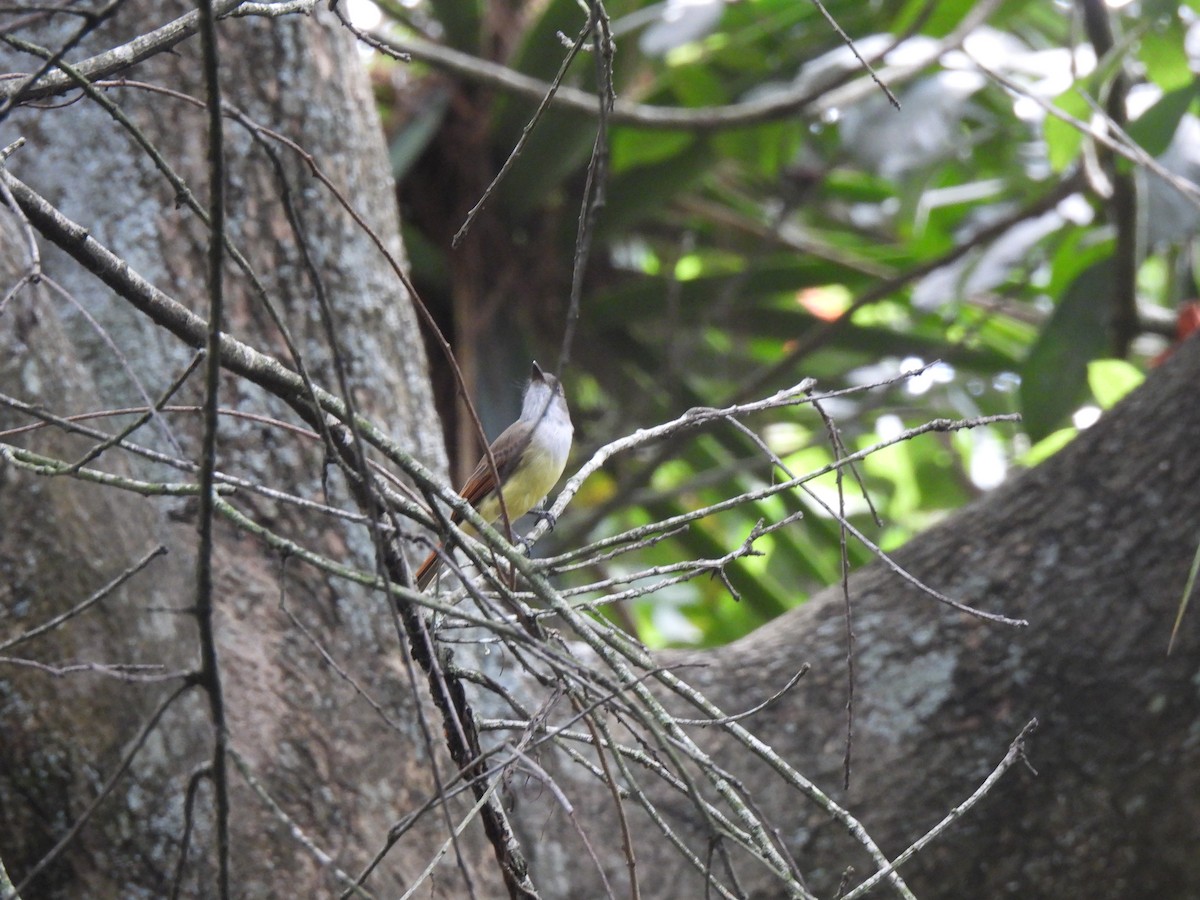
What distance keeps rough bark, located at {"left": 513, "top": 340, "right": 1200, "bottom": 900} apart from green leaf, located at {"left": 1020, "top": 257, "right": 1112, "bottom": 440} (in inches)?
59.4

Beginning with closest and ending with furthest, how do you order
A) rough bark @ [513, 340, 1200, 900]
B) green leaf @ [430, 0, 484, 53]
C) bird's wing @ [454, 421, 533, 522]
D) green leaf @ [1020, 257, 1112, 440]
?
1. rough bark @ [513, 340, 1200, 900]
2. bird's wing @ [454, 421, 533, 522]
3. green leaf @ [1020, 257, 1112, 440]
4. green leaf @ [430, 0, 484, 53]

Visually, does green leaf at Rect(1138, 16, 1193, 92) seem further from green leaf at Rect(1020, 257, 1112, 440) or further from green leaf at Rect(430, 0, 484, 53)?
green leaf at Rect(430, 0, 484, 53)

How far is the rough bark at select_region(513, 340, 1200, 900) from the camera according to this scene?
2232 millimetres

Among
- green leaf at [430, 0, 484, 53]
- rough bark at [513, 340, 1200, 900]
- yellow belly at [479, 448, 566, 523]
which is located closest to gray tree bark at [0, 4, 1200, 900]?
rough bark at [513, 340, 1200, 900]

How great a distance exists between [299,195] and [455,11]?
2320 millimetres

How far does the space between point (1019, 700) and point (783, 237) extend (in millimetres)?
3077

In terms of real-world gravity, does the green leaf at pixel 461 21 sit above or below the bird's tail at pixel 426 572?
above

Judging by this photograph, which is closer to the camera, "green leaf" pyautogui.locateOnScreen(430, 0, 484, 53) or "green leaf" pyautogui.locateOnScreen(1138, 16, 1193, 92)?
"green leaf" pyautogui.locateOnScreen(1138, 16, 1193, 92)

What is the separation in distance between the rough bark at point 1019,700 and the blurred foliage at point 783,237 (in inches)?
49.1

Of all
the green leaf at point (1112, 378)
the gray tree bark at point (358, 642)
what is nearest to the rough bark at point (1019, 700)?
the gray tree bark at point (358, 642)

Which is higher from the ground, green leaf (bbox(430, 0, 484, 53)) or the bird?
green leaf (bbox(430, 0, 484, 53))

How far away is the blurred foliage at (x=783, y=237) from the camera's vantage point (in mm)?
4141

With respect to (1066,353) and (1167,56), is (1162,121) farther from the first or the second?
(1066,353)

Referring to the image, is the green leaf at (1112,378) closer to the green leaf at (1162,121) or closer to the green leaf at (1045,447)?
the green leaf at (1045,447)
